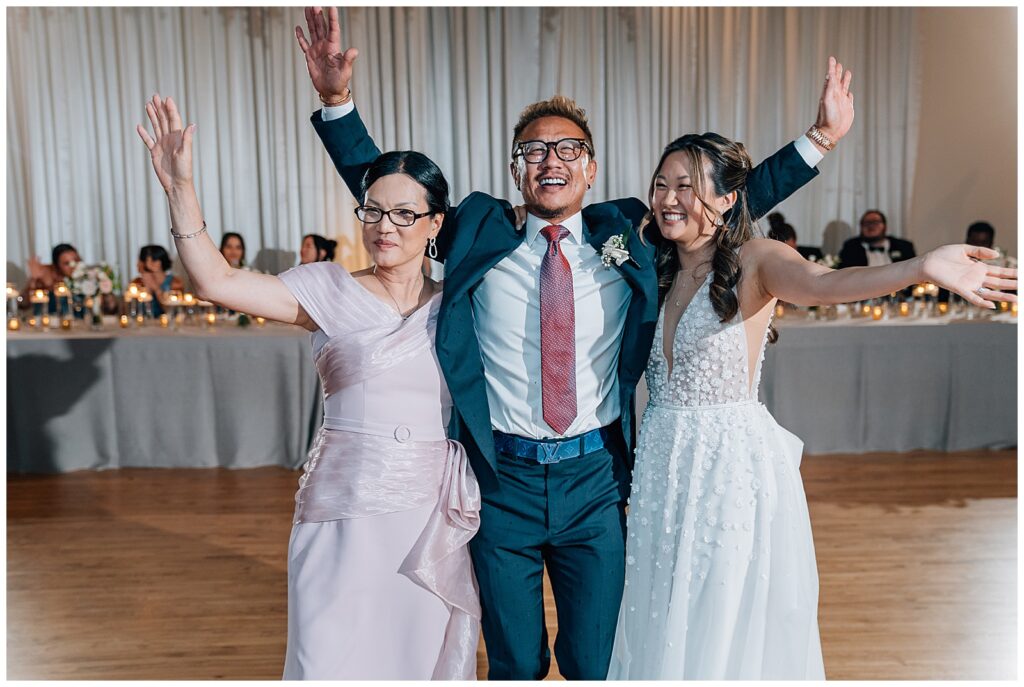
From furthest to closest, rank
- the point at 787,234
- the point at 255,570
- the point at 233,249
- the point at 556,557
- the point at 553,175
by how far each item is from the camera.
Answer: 1. the point at 233,249
2. the point at 787,234
3. the point at 255,570
4. the point at 556,557
5. the point at 553,175

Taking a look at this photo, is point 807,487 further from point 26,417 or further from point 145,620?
point 26,417

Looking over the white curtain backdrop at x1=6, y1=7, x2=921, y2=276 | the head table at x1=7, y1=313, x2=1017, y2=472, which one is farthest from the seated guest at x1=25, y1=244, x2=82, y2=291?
the head table at x1=7, y1=313, x2=1017, y2=472

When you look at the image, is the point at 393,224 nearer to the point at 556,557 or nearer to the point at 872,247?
the point at 556,557

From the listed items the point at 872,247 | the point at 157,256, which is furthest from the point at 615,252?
the point at 872,247

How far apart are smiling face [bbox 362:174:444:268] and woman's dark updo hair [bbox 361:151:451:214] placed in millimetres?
11

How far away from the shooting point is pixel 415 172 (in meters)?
2.10

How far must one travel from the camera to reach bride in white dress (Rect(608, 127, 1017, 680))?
2047 mm

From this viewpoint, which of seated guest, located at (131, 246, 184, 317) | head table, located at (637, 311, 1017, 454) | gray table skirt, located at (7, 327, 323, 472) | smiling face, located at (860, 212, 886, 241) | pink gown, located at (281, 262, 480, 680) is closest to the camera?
pink gown, located at (281, 262, 480, 680)

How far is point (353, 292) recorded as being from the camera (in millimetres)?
2090

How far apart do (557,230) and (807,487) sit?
10.4 feet

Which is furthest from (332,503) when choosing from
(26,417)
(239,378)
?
(26,417)

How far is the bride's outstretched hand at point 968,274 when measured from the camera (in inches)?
67.5

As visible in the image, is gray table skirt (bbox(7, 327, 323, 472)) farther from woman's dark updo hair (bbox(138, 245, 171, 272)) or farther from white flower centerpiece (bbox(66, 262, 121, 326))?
woman's dark updo hair (bbox(138, 245, 171, 272))

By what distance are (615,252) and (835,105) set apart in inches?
26.8
